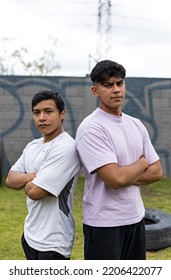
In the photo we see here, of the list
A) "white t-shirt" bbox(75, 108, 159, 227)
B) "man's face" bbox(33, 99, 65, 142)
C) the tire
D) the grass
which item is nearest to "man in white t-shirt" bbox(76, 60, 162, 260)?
"white t-shirt" bbox(75, 108, 159, 227)

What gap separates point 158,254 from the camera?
14.8 feet

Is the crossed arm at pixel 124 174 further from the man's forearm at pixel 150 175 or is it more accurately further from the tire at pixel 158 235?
the tire at pixel 158 235

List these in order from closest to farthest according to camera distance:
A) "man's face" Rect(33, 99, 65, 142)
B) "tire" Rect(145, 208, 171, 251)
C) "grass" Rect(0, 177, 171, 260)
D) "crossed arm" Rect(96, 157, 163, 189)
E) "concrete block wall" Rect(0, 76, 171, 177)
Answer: "crossed arm" Rect(96, 157, 163, 189)
"man's face" Rect(33, 99, 65, 142)
"grass" Rect(0, 177, 171, 260)
"tire" Rect(145, 208, 171, 251)
"concrete block wall" Rect(0, 76, 171, 177)

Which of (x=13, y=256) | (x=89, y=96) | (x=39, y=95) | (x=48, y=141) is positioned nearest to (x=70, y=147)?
(x=48, y=141)

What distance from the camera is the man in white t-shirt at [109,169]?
2215mm

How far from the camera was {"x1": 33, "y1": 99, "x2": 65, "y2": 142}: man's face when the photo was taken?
7.66ft

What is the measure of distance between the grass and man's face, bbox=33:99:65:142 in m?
2.17

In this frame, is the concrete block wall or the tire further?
the concrete block wall

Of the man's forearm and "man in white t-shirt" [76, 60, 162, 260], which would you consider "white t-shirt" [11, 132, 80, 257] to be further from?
the man's forearm

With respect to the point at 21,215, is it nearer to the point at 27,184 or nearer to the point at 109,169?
the point at 27,184

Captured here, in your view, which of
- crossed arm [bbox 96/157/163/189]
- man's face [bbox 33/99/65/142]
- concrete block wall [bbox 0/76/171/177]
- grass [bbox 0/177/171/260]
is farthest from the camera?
concrete block wall [bbox 0/76/171/177]

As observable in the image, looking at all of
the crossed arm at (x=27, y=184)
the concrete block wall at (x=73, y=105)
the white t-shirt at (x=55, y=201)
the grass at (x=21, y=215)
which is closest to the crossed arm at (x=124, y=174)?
the white t-shirt at (x=55, y=201)

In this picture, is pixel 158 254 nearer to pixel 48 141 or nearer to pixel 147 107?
pixel 48 141

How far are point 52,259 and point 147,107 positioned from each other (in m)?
6.96
